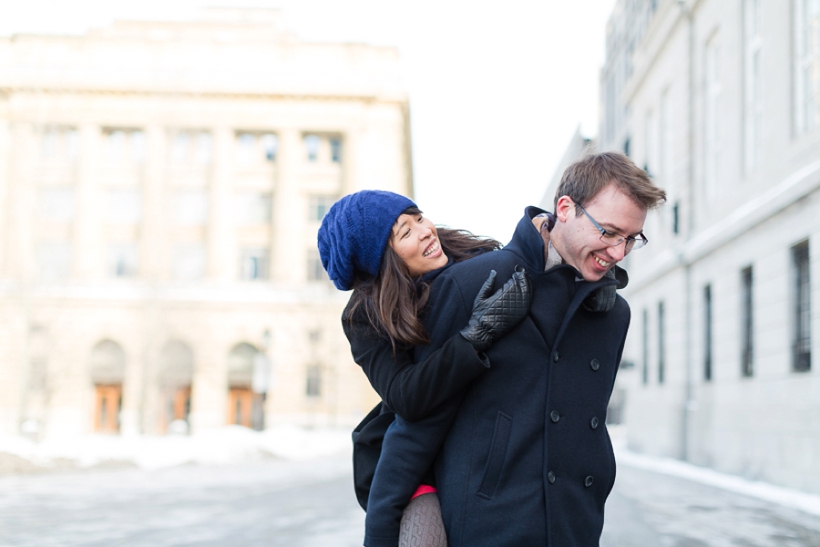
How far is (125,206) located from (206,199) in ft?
15.5

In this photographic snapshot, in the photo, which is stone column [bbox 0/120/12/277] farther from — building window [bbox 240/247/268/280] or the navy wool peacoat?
the navy wool peacoat

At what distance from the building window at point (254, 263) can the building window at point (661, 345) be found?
32334 mm

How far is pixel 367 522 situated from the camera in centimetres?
279

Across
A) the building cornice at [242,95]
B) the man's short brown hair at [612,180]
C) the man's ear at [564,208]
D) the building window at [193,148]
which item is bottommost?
the man's ear at [564,208]

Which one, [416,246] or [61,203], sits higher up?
[61,203]

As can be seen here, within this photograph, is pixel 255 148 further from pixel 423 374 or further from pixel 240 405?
pixel 423 374

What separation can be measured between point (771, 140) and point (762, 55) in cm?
190

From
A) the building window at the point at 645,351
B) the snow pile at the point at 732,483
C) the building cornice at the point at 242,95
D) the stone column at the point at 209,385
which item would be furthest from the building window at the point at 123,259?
the snow pile at the point at 732,483

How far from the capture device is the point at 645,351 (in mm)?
31719

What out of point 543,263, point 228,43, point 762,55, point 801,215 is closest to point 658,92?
point 762,55

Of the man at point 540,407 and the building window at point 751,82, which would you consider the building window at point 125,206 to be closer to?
the building window at point 751,82

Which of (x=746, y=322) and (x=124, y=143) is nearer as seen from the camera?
(x=746, y=322)

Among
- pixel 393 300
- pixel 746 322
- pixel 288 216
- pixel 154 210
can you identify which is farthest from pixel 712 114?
pixel 154 210

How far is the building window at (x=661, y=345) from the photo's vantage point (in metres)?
28.6
